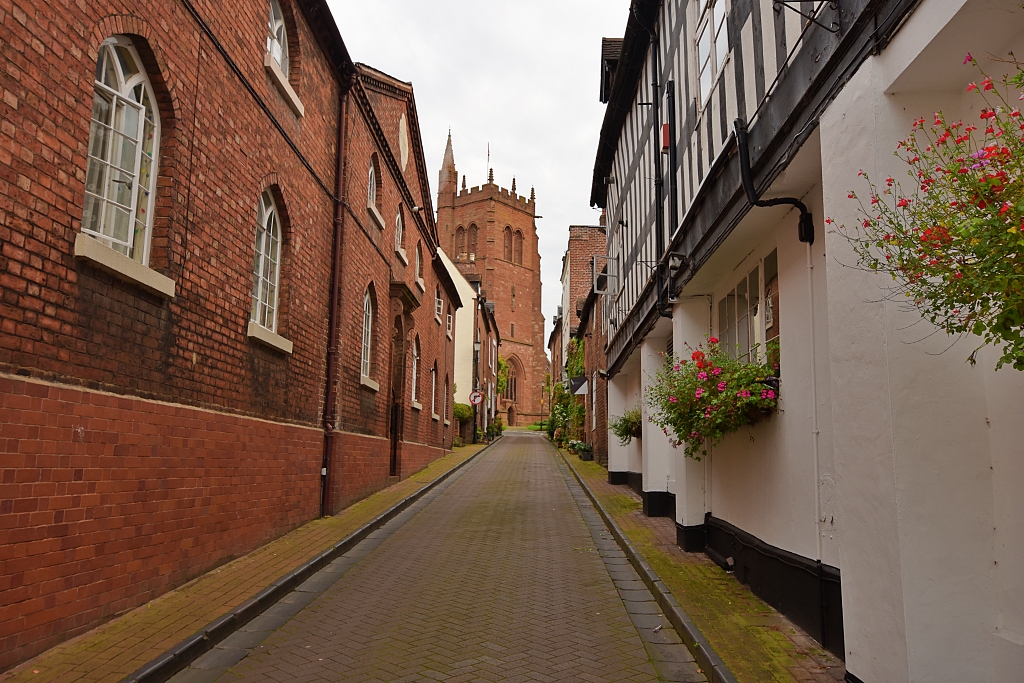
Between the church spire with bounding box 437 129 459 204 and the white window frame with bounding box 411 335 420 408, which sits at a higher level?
the church spire with bounding box 437 129 459 204

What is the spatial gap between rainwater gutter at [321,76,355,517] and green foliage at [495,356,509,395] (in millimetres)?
52083

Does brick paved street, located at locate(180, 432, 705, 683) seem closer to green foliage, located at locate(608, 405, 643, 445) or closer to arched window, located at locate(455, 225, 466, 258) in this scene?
green foliage, located at locate(608, 405, 643, 445)

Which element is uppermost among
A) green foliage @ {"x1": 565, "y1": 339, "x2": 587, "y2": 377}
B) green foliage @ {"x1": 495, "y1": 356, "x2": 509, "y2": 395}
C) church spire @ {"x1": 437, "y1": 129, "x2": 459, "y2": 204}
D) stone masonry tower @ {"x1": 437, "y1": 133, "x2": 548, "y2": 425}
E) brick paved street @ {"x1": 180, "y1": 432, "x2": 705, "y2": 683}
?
church spire @ {"x1": 437, "y1": 129, "x2": 459, "y2": 204}

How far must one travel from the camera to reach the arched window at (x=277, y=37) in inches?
356

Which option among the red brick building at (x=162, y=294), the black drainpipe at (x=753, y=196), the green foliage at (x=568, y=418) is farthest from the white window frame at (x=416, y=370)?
the black drainpipe at (x=753, y=196)

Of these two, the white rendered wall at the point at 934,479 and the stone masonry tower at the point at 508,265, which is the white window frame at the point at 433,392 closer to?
the white rendered wall at the point at 934,479

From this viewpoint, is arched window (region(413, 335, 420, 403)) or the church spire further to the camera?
the church spire

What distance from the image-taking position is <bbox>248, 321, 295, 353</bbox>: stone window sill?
8234mm

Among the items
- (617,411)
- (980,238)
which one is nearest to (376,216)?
(617,411)

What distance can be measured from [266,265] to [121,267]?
3.63 m

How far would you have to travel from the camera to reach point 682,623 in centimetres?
568

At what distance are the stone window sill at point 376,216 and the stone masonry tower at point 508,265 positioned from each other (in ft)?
174

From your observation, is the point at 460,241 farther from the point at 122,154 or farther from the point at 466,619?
the point at 466,619

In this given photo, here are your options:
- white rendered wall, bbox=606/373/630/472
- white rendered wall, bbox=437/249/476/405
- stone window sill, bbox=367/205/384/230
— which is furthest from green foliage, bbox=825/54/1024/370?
white rendered wall, bbox=437/249/476/405
